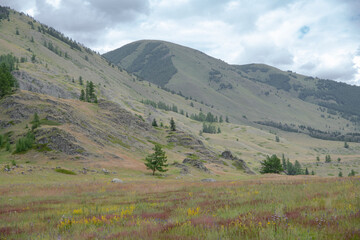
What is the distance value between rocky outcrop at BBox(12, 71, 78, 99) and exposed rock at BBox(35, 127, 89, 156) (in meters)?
78.3

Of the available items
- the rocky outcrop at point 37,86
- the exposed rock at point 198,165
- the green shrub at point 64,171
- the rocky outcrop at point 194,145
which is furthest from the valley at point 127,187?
the rocky outcrop at point 37,86

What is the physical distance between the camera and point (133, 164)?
63.1m

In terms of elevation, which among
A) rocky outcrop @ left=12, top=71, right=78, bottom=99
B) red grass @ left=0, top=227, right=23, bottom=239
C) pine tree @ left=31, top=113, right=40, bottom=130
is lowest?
red grass @ left=0, top=227, right=23, bottom=239

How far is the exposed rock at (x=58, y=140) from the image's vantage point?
56500 millimetres

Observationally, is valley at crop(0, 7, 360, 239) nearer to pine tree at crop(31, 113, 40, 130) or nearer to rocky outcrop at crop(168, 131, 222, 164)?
pine tree at crop(31, 113, 40, 130)

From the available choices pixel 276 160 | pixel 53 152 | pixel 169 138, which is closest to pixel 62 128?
pixel 53 152

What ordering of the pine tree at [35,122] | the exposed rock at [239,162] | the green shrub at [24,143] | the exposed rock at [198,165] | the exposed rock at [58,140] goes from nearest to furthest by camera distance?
the green shrub at [24,143]
the exposed rock at [58,140]
the pine tree at [35,122]
the exposed rock at [198,165]
the exposed rock at [239,162]

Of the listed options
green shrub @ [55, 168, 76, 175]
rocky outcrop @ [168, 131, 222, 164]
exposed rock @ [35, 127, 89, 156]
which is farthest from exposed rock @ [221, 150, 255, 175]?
green shrub @ [55, 168, 76, 175]

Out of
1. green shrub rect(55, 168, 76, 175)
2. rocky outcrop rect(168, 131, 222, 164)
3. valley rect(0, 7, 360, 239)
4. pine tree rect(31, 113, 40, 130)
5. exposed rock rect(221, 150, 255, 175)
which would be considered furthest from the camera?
exposed rock rect(221, 150, 255, 175)

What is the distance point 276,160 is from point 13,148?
80919mm

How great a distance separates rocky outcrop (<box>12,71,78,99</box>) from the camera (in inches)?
4803

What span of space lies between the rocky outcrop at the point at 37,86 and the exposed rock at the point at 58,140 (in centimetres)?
7831

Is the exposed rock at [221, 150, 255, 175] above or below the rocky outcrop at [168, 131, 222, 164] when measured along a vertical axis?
below

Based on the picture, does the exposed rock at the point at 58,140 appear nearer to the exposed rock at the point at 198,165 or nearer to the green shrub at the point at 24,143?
the green shrub at the point at 24,143
